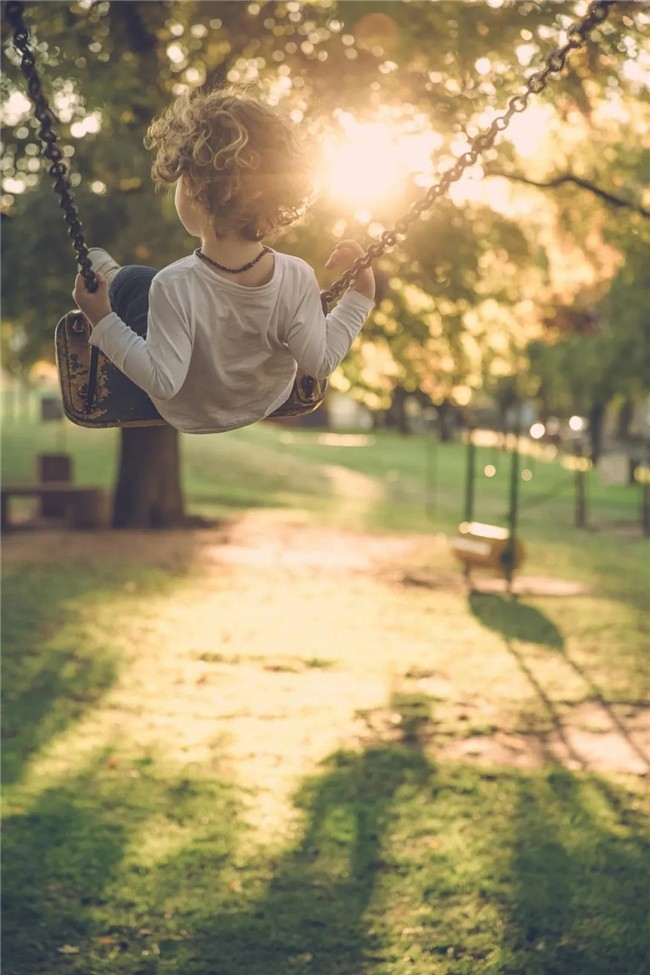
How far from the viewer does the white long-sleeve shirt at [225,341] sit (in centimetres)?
283

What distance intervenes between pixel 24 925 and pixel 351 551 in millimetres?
12437

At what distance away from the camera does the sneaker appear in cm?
300

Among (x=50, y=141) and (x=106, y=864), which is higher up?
(x=50, y=141)

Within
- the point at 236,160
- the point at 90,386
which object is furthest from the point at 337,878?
the point at 236,160

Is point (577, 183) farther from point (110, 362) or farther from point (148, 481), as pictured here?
point (148, 481)

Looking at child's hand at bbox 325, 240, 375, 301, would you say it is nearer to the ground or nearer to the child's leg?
the child's leg

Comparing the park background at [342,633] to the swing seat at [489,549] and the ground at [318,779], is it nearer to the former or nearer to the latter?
the ground at [318,779]

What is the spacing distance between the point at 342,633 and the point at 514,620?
2.12m

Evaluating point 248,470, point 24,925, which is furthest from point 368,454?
point 24,925

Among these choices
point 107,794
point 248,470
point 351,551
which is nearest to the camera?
point 107,794

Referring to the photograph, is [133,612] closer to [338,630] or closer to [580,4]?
[338,630]

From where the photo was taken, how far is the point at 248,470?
3027cm

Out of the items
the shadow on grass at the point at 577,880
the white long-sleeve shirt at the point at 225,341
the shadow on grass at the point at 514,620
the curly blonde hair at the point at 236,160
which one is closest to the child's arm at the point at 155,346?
the white long-sleeve shirt at the point at 225,341

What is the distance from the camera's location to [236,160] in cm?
284
